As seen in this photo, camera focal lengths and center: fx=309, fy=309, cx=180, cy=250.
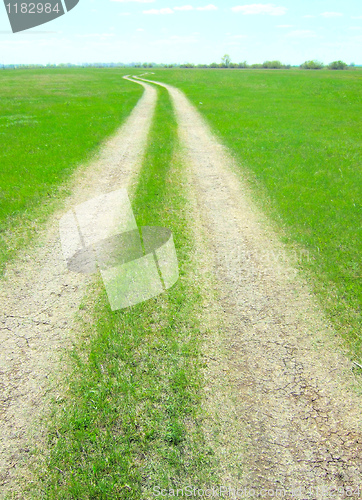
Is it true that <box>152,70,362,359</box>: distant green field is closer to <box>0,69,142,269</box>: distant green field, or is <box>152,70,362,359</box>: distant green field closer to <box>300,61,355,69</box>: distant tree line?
<box>0,69,142,269</box>: distant green field

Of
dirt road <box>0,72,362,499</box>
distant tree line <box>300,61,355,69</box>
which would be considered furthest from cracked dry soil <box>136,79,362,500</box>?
distant tree line <box>300,61,355,69</box>

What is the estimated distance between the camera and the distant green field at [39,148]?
10.2 m

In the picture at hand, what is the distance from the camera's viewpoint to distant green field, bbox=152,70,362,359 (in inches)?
291

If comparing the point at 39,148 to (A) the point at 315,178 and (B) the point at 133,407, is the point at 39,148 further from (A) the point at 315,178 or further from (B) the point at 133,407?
(B) the point at 133,407

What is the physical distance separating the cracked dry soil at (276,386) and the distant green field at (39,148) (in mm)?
6108

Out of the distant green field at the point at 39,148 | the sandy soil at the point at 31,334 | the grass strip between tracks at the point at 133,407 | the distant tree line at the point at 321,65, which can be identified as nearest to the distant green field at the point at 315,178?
the grass strip between tracks at the point at 133,407

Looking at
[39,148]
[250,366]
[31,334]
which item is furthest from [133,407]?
[39,148]

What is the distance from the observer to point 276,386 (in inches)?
200

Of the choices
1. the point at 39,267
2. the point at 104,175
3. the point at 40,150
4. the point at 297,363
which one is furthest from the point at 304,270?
the point at 40,150

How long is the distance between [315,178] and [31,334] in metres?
11.9

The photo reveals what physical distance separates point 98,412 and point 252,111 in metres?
28.4

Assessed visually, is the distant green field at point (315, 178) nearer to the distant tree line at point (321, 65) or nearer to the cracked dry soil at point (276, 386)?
the cracked dry soil at point (276, 386)

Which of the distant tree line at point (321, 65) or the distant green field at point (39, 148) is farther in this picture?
the distant tree line at point (321, 65)

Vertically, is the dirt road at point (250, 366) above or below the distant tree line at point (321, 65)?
above
